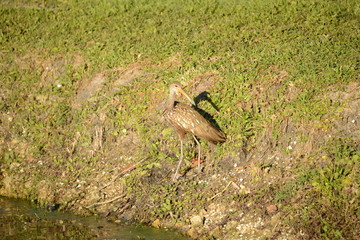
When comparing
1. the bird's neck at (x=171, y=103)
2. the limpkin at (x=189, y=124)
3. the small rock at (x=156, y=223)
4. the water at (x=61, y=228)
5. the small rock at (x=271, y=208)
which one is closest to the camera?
the small rock at (x=271, y=208)

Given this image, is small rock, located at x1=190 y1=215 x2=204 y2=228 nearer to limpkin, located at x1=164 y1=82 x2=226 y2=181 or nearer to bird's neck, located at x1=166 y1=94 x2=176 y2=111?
limpkin, located at x1=164 y1=82 x2=226 y2=181

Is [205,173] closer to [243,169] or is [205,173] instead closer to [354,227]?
[243,169]

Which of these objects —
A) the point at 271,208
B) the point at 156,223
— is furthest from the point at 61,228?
the point at 271,208

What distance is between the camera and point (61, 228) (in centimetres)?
771

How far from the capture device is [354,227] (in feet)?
21.4

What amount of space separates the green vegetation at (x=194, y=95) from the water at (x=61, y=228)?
0.35 meters

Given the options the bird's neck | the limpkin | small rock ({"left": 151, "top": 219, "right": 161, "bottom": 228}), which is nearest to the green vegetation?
small rock ({"left": 151, "top": 219, "right": 161, "bottom": 228})

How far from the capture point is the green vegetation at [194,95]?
7648mm

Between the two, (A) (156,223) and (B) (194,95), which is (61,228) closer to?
(A) (156,223)

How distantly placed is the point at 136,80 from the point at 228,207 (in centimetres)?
384

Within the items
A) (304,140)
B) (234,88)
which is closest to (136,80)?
(234,88)

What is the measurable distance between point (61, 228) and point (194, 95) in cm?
344

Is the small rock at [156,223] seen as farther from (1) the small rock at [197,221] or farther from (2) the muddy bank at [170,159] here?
(1) the small rock at [197,221]

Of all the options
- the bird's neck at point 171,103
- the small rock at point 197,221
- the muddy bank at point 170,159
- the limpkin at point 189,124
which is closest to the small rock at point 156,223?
the muddy bank at point 170,159
